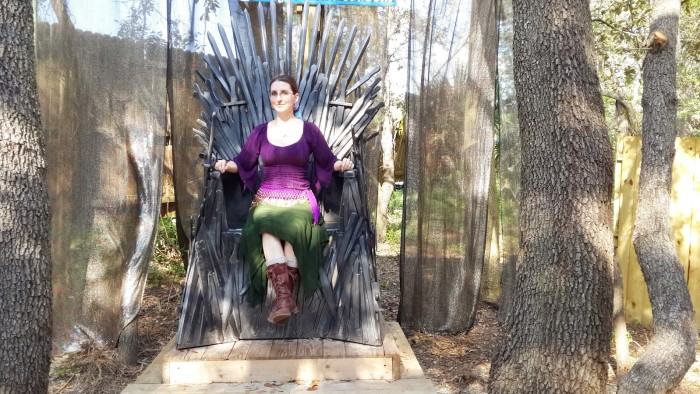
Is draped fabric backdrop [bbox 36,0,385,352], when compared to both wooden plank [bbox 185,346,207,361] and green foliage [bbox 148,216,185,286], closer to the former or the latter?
wooden plank [bbox 185,346,207,361]

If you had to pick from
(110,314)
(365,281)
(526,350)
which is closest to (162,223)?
(110,314)

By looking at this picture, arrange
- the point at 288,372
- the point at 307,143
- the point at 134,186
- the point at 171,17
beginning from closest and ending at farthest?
the point at 288,372
the point at 307,143
the point at 134,186
the point at 171,17

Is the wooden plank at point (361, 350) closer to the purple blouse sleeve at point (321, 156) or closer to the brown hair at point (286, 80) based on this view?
the purple blouse sleeve at point (321, 156)

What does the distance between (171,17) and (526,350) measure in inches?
117

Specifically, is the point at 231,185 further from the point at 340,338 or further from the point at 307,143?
the point at 340,338

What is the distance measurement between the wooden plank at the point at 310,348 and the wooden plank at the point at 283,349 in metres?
0.03

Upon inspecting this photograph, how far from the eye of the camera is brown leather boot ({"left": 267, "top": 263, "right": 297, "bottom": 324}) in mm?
2924

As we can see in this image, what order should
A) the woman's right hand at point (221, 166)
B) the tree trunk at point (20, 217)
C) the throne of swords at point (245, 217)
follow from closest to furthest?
the tree trunk at point (20, 217) → the throne of swords at point (245, 217) → the woman's right hand at point (221, 166)

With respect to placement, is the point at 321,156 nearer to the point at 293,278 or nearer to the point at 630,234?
the point at 293,278

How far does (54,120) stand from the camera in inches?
140

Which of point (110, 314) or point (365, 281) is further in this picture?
point (110, 314)

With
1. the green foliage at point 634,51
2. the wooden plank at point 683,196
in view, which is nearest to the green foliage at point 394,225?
the green foliage at point 634,51

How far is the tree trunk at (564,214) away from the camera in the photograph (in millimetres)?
2600

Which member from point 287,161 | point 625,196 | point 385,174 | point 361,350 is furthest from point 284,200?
point 385,174
